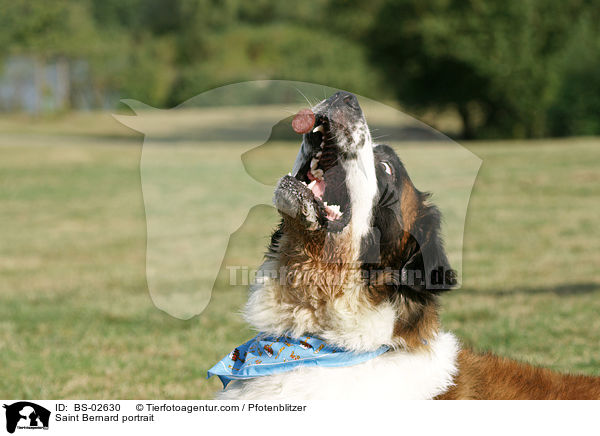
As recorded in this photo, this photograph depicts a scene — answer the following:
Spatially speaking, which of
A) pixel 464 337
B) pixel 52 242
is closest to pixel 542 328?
pixel 464 337

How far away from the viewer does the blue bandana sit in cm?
324

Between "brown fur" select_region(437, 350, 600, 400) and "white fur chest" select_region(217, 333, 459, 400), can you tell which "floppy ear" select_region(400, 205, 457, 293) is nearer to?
"white fur chest" select_region(217, 333, 459, 400)

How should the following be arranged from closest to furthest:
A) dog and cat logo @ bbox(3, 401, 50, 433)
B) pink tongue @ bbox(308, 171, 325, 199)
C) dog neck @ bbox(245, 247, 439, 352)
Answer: dog neck @ bbox(245, 247, 439, 352) < pink tongue @ bbox(308, 171, 325, 199) < dog and cat logo @ bbox(3, 401, 50, 433)

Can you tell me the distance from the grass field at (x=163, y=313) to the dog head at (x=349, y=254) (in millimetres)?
774

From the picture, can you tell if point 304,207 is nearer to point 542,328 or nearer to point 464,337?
point 464,337

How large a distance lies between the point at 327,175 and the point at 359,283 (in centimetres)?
59

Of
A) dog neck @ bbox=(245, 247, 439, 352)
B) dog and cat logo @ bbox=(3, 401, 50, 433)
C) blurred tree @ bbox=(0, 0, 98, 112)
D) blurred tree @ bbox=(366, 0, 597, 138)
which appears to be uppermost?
blurred tree @ bbox=(0, 0, 98, 112)

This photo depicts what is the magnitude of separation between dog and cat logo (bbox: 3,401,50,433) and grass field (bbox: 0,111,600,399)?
1.45 metres

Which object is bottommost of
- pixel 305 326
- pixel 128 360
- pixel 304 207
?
pixel 128 360

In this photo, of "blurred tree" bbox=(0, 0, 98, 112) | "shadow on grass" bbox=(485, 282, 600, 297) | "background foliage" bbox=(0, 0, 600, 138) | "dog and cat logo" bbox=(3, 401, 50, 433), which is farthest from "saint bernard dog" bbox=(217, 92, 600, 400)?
"blurred tree" bbox=(0, 0, 98, 112)

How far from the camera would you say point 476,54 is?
3066cm

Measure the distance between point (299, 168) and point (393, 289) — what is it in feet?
2.71

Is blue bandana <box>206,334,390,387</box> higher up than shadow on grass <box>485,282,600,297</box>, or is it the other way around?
shadow on grass <box>485,282,600,297</box>

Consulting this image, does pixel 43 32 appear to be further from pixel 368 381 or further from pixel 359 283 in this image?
pixel 368 381
